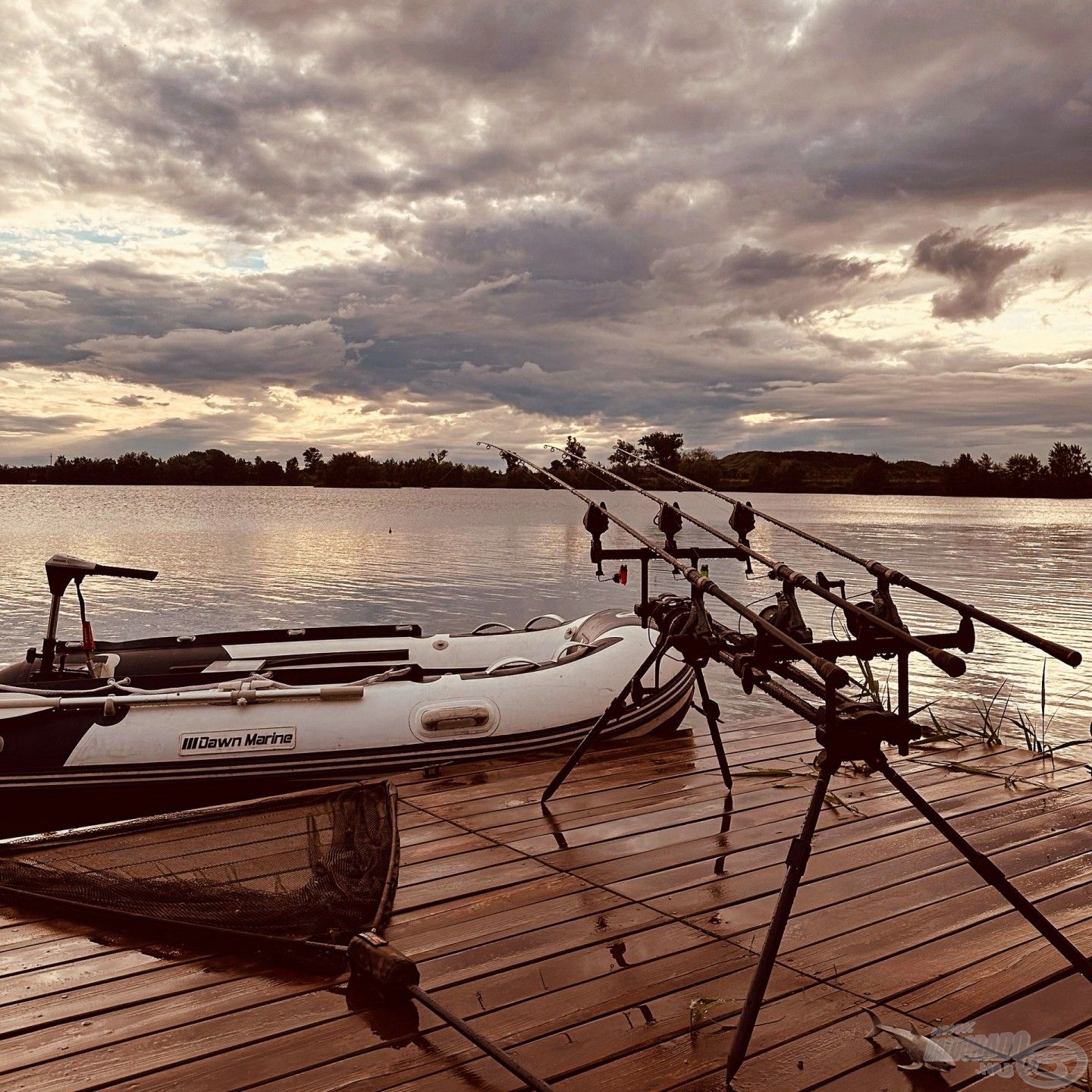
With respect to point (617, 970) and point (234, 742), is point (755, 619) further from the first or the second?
point (234, 742)

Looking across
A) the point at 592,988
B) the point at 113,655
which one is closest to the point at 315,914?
the point at 592,988

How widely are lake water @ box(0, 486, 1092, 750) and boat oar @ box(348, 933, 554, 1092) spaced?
2.12 m

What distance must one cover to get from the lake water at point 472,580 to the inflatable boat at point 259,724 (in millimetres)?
1947

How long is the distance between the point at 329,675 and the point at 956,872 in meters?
5.03

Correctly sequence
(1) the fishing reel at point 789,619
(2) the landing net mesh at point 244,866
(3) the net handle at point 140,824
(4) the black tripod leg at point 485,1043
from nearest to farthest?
(4) the black tripod leg at point 485,1043 → (2) the landing net mesh at point 244,866 → (1) the fishing reel at point 789,619 → (3) the net handle at point 140,824

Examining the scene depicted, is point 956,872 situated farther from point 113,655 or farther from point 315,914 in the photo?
point 113,655

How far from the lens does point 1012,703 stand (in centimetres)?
1159

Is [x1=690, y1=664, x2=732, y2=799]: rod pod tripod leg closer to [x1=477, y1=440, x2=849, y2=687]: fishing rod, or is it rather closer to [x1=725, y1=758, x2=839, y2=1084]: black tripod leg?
[x1=477, y1=440, x2=849, y2=687]: fishing rod

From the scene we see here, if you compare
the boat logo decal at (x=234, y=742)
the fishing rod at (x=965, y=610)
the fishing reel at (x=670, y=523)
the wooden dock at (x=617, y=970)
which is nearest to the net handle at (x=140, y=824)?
the wooden dock at (x=617, y=970)

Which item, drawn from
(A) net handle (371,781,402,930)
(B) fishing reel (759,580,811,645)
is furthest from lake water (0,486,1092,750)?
(A) net handle (371,781,402,930)

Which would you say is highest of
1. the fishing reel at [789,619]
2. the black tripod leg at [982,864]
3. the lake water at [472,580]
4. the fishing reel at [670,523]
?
the fishing reel at [670,523]

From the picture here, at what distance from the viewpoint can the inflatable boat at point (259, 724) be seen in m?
5.64

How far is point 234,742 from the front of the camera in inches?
226

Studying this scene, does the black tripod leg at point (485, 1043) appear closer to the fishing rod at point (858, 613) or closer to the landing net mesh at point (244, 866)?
the landing net mesh at point (244, 866)
